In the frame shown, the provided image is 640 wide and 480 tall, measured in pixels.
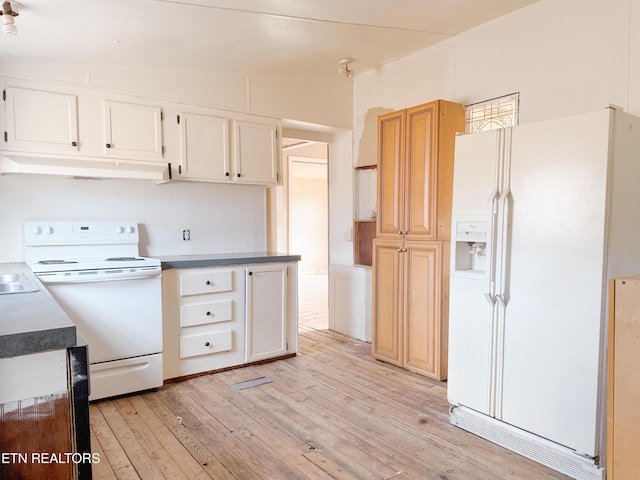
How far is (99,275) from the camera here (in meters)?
2.76

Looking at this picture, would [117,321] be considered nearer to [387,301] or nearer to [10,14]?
[10,14]

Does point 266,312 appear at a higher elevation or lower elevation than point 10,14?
lower

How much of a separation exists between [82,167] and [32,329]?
2.20 m

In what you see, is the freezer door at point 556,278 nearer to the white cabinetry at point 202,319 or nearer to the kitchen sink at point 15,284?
the white cabinetry at point 202,319

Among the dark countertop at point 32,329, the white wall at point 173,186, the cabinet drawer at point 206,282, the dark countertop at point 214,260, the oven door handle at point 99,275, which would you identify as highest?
the white wall at point 173,186

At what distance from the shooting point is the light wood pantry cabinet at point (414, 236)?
127 inches

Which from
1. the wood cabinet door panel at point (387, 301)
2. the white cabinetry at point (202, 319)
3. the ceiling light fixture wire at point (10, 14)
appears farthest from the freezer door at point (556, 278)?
the ceiling light fixture wire at point (10, 14)

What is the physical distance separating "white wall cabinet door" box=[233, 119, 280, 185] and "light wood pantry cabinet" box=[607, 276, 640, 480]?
2.95m

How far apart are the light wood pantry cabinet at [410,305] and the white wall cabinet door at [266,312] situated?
31.7 inches

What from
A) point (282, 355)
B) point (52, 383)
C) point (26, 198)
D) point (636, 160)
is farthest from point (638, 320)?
point (26, 198)

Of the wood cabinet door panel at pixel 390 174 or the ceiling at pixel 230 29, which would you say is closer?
the ceiling at pixel 230 29

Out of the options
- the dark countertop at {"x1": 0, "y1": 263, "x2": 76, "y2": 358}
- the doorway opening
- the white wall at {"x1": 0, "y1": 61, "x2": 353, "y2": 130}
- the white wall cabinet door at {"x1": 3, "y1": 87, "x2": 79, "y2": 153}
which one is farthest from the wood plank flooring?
the doorway opening

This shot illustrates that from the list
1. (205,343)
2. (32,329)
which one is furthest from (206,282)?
(32,329)

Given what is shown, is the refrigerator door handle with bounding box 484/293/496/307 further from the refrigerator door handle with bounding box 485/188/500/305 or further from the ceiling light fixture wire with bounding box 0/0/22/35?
the ceiling light fixture wire with bounding box 0/0/22/35
